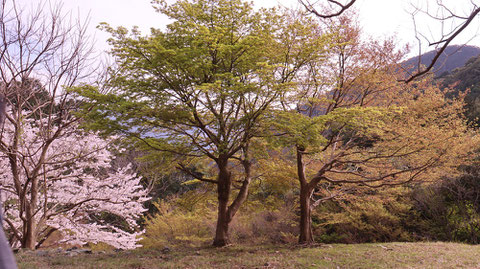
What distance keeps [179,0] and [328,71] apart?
529cm

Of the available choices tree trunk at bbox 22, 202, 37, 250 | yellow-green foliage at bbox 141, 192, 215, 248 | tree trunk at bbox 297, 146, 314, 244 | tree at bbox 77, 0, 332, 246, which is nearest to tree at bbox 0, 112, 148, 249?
tree trunk at bbox 22, 202, 37, 250

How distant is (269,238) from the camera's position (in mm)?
15133

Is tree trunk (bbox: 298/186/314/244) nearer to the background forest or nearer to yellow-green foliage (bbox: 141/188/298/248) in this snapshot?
the background forest

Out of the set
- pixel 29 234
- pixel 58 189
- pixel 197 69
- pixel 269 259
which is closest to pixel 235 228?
pixel 58 189

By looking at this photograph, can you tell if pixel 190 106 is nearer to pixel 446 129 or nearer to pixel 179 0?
pixel 179 0

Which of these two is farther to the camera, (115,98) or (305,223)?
(305,223)

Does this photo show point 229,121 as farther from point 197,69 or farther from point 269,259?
point 269,259

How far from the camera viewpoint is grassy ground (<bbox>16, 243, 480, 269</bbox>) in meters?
5.98

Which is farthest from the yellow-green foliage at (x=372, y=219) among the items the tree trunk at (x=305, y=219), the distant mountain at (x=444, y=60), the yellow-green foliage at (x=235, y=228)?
the distant mountain at (x=444, y=60)

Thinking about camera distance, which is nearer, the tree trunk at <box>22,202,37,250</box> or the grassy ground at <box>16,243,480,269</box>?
the grassy ground at <box>16,243,480,269</box>

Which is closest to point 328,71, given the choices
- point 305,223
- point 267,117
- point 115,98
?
point 267,117

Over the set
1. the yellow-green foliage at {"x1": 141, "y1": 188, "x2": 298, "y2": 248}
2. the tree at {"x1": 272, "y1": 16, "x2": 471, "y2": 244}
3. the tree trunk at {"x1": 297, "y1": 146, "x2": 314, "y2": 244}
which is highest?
the tree at {"x1": 272, "y1": 16, "x2": 471, "y2": 244}

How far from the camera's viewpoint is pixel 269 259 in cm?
666

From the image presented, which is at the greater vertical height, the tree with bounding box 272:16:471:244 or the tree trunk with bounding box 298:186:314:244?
the tree with bounding box 272:16:471:244
